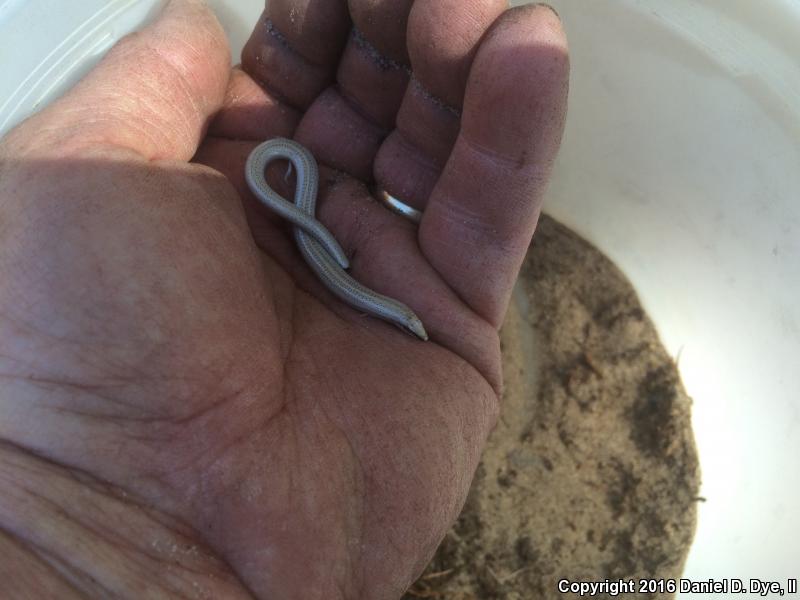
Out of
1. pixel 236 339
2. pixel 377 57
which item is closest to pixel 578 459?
pixel 236 339

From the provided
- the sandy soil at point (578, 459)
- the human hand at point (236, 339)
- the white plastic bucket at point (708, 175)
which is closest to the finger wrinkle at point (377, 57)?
the human hand at point (236, 339)

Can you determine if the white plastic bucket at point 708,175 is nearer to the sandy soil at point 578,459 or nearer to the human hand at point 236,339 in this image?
the sandy soil at point 578,459

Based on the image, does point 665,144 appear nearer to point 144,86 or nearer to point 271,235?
point 271,235

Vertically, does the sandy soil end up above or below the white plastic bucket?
below

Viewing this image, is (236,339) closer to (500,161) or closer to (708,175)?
(500,161)

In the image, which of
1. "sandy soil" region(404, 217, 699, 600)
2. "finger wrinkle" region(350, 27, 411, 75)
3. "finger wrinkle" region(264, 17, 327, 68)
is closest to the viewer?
"finger wrinkle" region(350, 27, 411, 75)

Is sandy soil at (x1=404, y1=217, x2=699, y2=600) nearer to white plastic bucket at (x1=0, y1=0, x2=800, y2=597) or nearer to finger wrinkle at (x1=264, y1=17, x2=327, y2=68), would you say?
white plastic bucket at (x1=0, y1=0, x2=800, y2=597)

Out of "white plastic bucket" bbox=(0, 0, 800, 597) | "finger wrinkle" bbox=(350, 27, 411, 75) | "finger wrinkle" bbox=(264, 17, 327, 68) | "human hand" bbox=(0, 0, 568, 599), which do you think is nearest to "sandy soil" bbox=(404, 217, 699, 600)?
"white plastic bucket" bbox=(0, 0, 800, 597)
